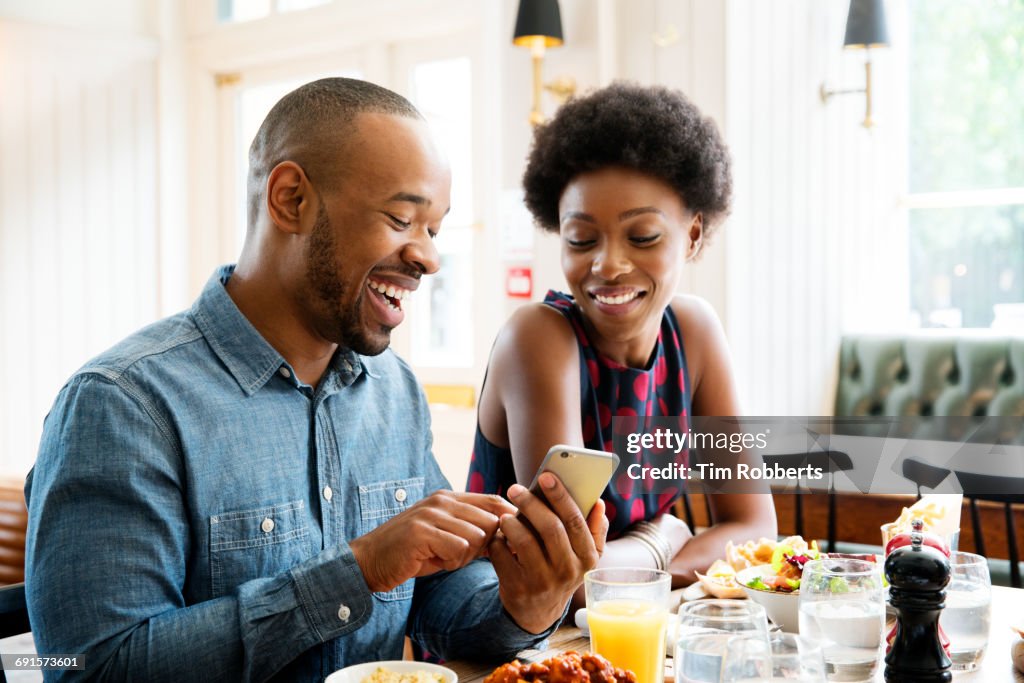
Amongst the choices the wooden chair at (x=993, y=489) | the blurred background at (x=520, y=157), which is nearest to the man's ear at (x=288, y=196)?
the wooden chair at (x=993, y=489)

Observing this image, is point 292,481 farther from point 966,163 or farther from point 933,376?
point 966,163

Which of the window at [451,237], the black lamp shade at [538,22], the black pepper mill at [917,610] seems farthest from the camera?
the window at [451,237]

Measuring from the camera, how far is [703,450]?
2.17 meters

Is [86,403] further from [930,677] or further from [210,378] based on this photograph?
[930,677]

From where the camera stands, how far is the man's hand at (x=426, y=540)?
109 centimetres

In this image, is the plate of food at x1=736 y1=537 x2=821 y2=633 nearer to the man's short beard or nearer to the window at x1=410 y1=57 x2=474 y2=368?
the man's short beard

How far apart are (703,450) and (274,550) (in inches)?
45.9

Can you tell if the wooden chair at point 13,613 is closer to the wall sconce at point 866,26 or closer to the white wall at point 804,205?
the white wall at point 804,205

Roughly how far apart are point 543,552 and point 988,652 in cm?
54

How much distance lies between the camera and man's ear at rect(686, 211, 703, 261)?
6.33ft

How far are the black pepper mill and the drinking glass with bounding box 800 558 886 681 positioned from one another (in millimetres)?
27

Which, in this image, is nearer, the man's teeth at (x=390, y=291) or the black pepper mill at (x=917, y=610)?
the black pepper mill at (x=917, y=610)

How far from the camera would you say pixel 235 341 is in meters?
1.27

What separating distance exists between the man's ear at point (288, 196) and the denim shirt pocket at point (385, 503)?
14.3 inches
